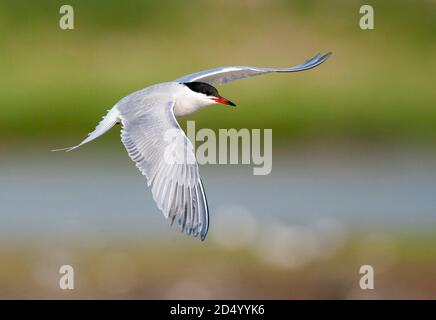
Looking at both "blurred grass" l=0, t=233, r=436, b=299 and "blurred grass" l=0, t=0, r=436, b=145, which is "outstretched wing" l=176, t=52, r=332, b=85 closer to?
"blurred grass" l=0, t=233, r=436, b=299

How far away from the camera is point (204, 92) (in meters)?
5.02

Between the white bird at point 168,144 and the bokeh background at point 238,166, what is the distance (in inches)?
64.9

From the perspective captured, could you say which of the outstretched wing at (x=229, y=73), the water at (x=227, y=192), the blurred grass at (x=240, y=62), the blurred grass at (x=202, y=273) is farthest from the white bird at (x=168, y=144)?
the blurred grass at (x=240, y=62)

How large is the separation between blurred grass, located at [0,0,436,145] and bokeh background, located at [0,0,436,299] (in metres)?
0.01

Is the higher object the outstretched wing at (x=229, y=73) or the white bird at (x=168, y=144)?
the outstretched wing at (x=229, y=73)

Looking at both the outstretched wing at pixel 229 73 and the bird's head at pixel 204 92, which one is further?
the outstretched wing at pixel 229 73

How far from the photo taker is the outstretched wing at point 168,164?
4293mm

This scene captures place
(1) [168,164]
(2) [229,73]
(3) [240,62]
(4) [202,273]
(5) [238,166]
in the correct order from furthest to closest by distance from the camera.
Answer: (3) [240,62], (5) [238,166], (4) [202,273], (2) [229,73], (1) [168,164]

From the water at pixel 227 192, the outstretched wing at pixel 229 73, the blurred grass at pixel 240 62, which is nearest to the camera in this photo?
the outstretched wing at pixel 229 73

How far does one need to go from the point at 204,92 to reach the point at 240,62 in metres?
4.65

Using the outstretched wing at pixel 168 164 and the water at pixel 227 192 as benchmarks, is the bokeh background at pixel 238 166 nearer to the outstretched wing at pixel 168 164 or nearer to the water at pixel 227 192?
the water at pixel 227 192

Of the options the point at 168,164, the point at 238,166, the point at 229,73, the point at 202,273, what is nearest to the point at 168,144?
the point at 168,164

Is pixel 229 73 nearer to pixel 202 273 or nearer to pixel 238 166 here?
pixel 202 273

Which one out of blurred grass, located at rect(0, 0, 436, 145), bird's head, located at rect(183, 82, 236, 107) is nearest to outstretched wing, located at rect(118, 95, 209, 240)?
bird's head, located at rect(183, 82, 236, 107)
